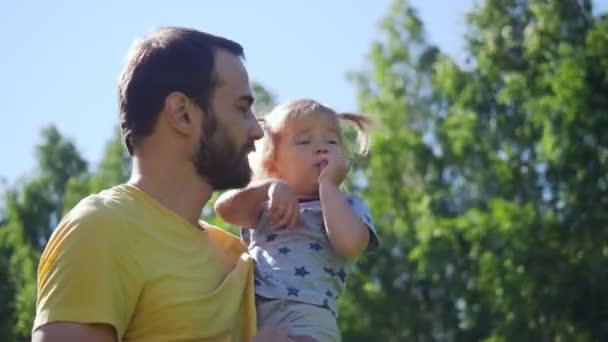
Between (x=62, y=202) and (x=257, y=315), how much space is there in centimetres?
3440

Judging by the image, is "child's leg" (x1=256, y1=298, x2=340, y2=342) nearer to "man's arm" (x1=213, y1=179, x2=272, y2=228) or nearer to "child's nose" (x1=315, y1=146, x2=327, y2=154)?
"man's arm" (x1=213, y1=179, x2=272, y2=228)

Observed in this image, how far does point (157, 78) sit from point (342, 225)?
800 mm

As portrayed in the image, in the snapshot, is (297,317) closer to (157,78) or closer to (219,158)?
(219,158)

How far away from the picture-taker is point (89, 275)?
3.51 m

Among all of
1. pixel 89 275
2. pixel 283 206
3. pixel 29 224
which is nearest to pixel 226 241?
pixel 283 206

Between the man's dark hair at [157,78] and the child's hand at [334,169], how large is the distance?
64 centimetres

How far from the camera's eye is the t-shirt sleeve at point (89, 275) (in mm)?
3482

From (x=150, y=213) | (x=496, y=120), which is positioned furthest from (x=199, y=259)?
(x=496, y=120)

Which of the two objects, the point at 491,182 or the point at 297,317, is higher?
the point at 297,317

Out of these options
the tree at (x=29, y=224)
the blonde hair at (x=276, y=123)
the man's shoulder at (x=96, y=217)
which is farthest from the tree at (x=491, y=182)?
the man's shoulder at (x=96, y=217)

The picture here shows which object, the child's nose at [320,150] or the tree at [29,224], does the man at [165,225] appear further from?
the tree at [29,224]

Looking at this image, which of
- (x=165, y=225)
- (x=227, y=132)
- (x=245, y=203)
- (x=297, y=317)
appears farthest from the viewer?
(x=245, y=203)

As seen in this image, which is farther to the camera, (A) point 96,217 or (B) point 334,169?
(B) point 334,169

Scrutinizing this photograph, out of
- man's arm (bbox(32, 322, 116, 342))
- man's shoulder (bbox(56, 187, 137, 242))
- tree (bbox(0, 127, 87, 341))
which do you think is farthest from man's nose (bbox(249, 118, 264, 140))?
tree (bbox(0, 127, 87, 341))
